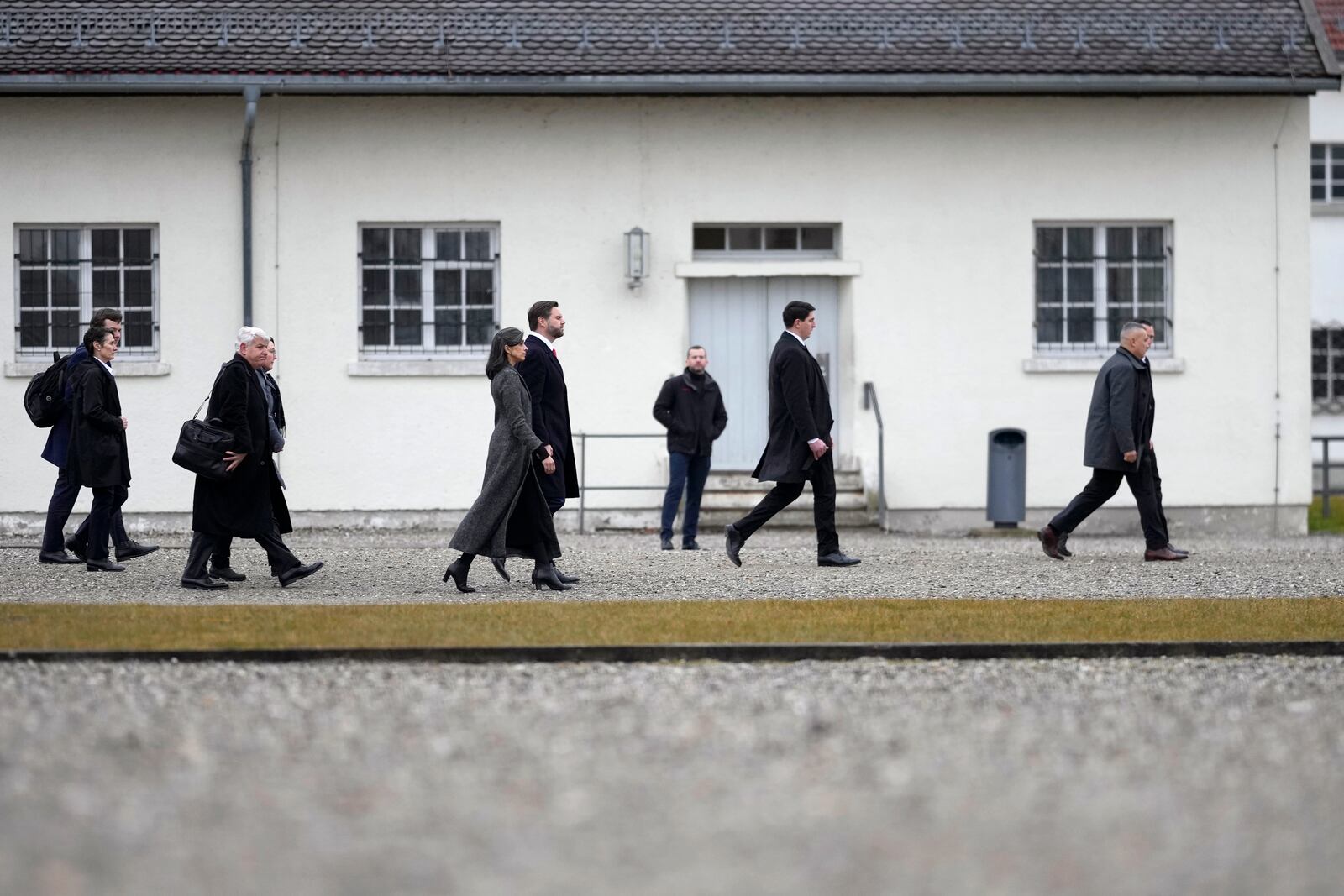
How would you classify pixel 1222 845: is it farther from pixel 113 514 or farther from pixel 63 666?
pixel 113 514

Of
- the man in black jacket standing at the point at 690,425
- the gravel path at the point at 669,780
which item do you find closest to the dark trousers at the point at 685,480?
the man in black jacket standing at the point at 690,425

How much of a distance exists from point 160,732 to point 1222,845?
342 centimetres

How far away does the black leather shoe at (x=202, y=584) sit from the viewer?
1180cm

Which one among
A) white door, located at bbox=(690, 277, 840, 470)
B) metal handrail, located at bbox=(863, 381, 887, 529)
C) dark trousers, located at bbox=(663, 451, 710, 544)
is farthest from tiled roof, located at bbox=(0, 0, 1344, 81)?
dark trousers, located at bbox=(663, 451, 710, 544)

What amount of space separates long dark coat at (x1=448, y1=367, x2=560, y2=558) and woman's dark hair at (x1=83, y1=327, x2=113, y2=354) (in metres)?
3.16

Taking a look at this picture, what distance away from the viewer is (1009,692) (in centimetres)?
759

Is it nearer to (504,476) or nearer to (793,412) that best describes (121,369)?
(793,412)

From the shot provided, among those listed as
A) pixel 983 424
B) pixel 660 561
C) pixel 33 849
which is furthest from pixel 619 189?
pixel 33 849

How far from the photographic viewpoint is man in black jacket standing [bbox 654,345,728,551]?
16109 millimetres

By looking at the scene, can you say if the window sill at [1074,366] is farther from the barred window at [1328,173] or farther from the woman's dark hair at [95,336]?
the barred window at [1328,173]

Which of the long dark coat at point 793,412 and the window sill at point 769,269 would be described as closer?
the long dark coat at point 793,412

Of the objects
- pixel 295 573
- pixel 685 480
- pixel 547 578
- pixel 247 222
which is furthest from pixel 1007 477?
pixel 295 573

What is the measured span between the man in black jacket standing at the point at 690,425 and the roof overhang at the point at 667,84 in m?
3.22

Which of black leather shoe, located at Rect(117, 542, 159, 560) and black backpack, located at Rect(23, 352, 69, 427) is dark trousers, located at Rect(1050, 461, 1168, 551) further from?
black backpack, located at Rect(23, 352, 69, 427)
